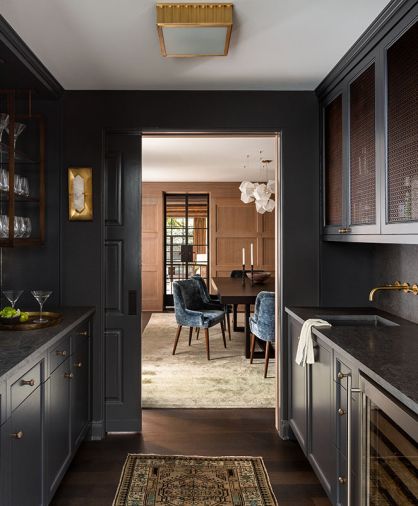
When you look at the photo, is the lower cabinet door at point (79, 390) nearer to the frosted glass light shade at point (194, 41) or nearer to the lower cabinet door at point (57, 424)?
the lower cabinet door at point (57, 424)

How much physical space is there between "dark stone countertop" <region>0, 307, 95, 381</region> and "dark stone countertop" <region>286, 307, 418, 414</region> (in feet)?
4.36

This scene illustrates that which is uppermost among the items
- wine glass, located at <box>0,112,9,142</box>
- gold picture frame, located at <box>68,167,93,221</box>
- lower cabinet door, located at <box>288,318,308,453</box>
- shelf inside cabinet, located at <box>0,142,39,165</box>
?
wine glass, located at <box>0,112,9,142</box>

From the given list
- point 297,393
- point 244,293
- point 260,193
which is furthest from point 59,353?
point 260,193

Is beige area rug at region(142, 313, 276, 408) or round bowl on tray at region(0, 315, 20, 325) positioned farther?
beige area rug at region(142, 313, 276, 408)

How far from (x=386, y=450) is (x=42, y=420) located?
1.50 m

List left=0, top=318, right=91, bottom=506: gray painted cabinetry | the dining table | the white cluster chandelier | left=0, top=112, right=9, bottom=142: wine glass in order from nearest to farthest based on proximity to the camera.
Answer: left=0, top=318, right=91, bottom=506: gray painted cabinetry, left=0, top=112, right=9, bottom=142: wine glass, the dining table, the white cluster chandelier

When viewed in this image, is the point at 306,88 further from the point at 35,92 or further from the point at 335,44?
the point at 35,92

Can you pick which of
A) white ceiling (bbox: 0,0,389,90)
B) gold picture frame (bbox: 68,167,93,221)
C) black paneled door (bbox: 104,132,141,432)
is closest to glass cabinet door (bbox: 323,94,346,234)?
white ceiling (bbox: 0,0,389,90)

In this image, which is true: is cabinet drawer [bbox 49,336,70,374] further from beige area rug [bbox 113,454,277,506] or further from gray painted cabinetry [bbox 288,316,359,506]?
gray painted cabinetry [bbox 288,316,359,506]

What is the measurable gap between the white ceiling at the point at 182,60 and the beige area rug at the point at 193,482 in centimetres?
244

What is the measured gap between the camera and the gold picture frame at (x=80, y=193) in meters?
3.50

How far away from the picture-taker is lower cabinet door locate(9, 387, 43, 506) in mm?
1893

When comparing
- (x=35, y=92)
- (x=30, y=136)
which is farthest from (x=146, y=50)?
(x=30, y=136)

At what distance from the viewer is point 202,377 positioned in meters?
4.99
